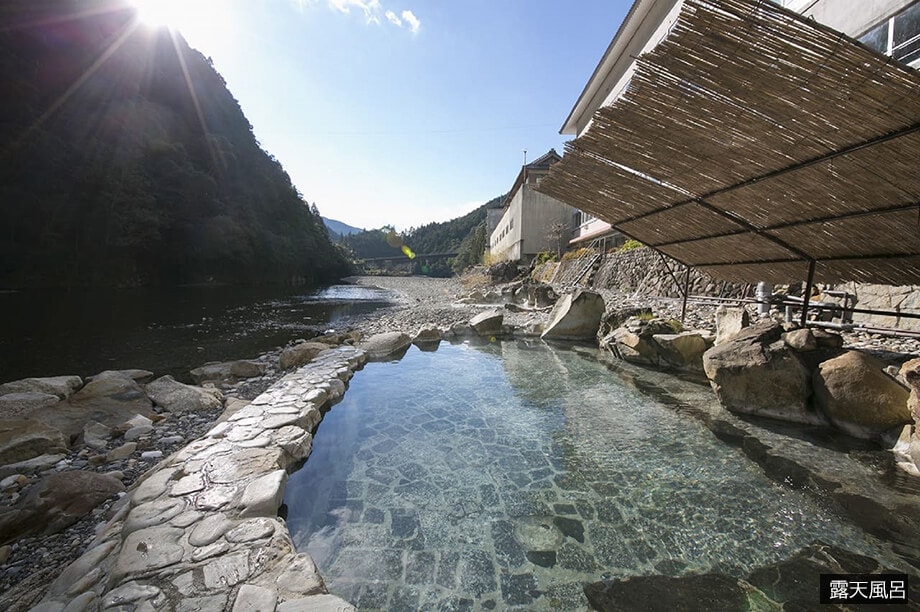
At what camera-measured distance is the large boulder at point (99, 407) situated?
4359 millimetres

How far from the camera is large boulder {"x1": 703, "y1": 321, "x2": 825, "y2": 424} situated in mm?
4723

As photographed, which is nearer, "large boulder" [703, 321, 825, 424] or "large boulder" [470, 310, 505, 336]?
"large boulder" [703, 321, 825, 424]

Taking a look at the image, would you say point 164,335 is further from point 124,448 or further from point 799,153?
point 799,153

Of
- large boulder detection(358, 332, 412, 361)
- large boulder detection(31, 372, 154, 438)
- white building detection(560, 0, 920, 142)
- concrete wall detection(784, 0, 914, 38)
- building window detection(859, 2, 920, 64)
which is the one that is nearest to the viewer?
large boulder detection(31, 372, 154, 438)

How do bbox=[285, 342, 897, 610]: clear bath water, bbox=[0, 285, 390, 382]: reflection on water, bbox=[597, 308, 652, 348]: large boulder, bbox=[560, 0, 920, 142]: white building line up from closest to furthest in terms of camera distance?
bbox=[285, 342, 897, 610]: clear bath water
bbox=[560, 0, 920, 142]: white building
bbox=[0, 285, 390, 382]: reflection on water
bbox=[597, 308, 652, 348]: large boulder

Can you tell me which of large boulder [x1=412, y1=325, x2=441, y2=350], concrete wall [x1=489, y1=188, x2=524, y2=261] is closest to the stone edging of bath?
large boulder [x1=412, y1=325, x2=441, y2=350]

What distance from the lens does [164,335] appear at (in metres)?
10.7

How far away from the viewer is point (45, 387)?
17.5 feet

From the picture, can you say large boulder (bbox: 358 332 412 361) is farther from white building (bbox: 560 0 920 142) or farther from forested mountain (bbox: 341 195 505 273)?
forested mountain (bbox: 341 195 505 273)

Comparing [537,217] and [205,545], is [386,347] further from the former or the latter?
[537,217]

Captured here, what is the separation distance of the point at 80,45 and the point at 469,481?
43607mm

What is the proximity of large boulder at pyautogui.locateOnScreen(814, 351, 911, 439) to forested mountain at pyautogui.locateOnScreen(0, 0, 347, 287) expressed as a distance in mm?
35533

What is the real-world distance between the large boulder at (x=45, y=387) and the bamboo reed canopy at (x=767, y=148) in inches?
338

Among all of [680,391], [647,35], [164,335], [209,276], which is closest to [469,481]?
[680,391]
